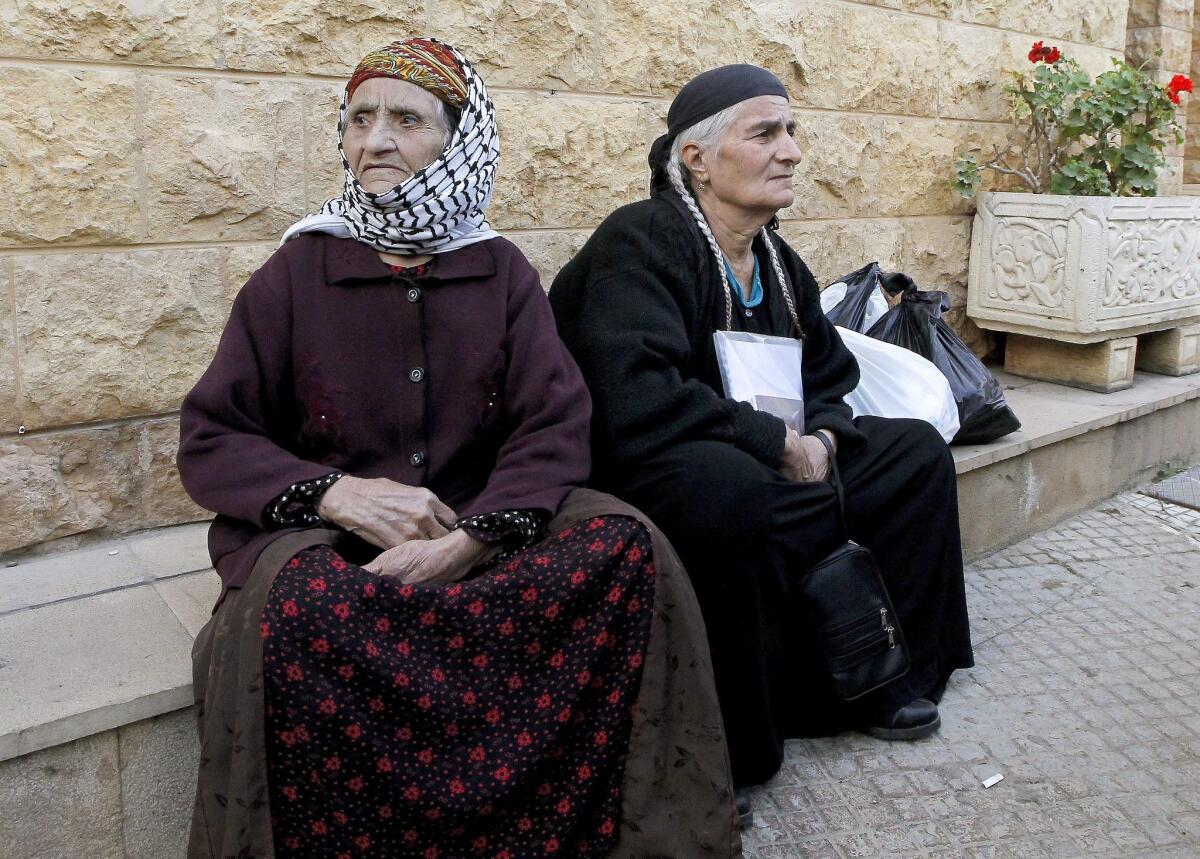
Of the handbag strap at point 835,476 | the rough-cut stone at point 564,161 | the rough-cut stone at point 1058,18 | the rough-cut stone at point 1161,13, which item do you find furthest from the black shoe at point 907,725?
the rough-cut stone at point 1161,13

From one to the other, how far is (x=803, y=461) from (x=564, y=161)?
57.7 inches

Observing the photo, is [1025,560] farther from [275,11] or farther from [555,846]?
[275,11]

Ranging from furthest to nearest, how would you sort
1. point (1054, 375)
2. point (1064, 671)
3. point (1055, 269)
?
1. point (1054, 375)
2. point (1055, 269)
3. point (1064, 671)

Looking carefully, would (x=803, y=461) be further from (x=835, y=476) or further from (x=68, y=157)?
(x=68, y=157)

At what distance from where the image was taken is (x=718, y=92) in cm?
309

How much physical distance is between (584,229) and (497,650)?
212 centimetres

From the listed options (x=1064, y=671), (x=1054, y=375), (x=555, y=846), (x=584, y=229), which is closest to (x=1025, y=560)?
(x=1064, y=671)

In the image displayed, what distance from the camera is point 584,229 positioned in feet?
13.0

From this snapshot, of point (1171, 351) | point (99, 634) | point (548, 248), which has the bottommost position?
point (1171, 351)

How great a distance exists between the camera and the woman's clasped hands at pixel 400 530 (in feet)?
7.42

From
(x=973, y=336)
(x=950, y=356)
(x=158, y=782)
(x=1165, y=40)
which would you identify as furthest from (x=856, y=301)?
(x=1165, y=40)

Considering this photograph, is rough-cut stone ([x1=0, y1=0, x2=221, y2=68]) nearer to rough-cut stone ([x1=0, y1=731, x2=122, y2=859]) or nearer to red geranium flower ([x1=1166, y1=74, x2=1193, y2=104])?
rough-cut stone ([x1=0, y1=731, x2=122, y2=859])

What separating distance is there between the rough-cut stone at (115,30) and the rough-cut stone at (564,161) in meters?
0.97

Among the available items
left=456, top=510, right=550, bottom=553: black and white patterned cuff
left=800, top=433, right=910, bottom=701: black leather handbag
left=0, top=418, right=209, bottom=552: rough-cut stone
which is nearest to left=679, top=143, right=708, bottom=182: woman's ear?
left=800, top=433, right=910, bottom=701: black leather handbag
